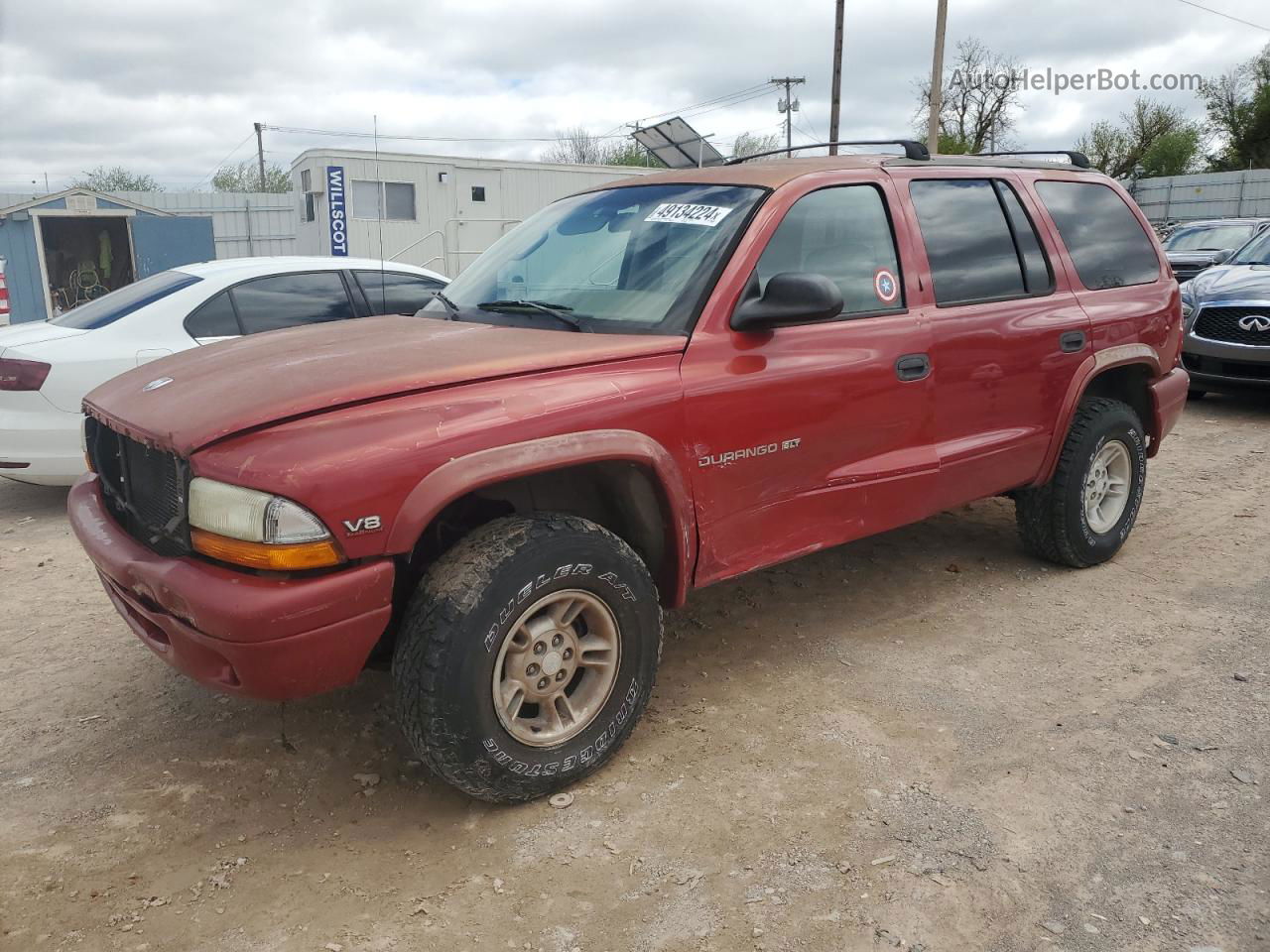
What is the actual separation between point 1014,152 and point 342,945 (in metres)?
4.50

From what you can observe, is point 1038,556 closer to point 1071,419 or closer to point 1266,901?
point 1071,419

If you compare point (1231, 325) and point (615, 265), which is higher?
point (615, 265)

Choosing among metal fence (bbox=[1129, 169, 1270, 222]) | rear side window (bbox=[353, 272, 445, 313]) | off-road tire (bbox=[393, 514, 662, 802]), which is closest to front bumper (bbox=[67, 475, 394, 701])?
off-road tire (bbox=[393, 514, 662, 802])

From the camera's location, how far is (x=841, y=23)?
26.1m

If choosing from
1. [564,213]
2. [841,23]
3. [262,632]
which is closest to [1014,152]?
[564,213]

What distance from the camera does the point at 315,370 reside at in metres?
2.81

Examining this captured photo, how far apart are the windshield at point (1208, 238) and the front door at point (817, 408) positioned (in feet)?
43.6

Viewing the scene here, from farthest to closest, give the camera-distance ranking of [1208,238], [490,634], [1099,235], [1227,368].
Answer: [1208,238]
[1227,368]
[1099,235]
[490,634]

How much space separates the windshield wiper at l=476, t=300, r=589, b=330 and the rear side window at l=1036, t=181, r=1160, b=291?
247cm

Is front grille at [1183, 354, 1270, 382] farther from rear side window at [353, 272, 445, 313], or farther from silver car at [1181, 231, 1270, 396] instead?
rear side window at [353, 272, 445, 313]

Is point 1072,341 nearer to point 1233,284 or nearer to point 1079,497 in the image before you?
point 1079,497

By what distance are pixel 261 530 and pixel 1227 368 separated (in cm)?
908

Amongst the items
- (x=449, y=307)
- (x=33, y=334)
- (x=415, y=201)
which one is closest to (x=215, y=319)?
(x=33, y=334)

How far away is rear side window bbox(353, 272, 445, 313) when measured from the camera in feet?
22.5
